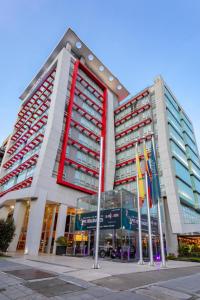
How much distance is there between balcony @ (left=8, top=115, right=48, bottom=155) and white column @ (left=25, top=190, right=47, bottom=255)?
677 inches

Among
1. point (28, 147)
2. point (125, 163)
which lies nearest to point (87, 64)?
point (28, 147)

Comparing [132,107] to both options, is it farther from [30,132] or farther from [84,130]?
[30,132]

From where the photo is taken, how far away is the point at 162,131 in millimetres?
42031

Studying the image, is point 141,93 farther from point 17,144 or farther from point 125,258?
point 125,258

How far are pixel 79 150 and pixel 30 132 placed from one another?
12974 mm

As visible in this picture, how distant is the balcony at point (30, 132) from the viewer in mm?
42781

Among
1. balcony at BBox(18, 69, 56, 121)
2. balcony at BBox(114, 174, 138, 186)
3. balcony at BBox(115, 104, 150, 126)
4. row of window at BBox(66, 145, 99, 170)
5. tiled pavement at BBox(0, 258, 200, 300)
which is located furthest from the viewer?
balcony at BBox(115, 104, 150, 126)

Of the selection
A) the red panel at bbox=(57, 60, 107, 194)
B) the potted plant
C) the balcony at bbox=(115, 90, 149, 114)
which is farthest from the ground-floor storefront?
the balcony at bbox=(115, 90, 149, 114)

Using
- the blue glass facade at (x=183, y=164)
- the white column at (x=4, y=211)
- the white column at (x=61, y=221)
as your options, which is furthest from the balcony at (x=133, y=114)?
the white column at (x=4, y=211)

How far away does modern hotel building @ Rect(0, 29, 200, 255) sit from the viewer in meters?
33.5

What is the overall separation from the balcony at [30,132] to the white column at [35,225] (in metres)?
17.2

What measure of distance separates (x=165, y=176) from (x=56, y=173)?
66.4 feet

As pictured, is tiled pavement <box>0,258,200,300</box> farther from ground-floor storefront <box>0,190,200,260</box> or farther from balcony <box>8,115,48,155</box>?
balcony <box>8,115,48,155</box>

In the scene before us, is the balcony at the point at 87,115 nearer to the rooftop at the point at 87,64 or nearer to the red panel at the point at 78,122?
the red panel at the point at 78,122
